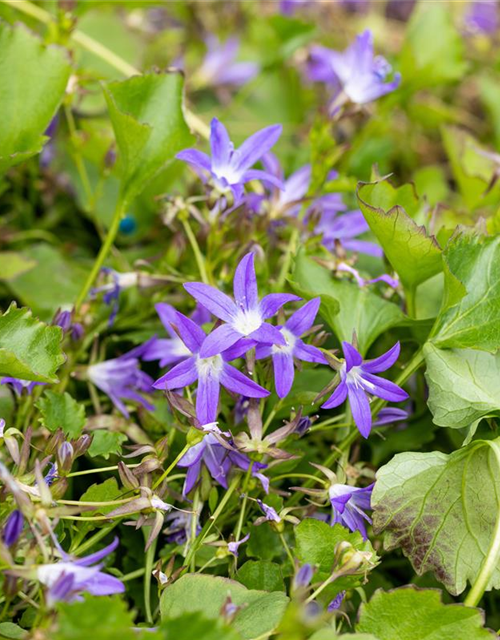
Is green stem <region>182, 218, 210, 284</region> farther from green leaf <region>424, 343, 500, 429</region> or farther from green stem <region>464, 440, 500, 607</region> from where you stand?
green stem <region>464, 440, 500, 607</region>

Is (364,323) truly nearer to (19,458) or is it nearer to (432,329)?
(432,329)

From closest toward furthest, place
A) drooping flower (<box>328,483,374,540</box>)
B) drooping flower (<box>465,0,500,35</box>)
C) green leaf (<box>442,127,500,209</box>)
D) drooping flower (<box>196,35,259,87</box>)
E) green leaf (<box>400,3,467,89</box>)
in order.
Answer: drooping flower (<box>328,483,374,540</box>)
green leaf (<box>442,127,500,209</box>)
green leaf (<box>400,3,467,89</box>)
drooping flower (<box>196,35,259,87</box>)
drooping flower (<box>465,0,500,35</box>)

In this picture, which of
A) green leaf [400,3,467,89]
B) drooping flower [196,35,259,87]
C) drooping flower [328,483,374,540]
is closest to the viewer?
drooping flower [328,483,374,540]

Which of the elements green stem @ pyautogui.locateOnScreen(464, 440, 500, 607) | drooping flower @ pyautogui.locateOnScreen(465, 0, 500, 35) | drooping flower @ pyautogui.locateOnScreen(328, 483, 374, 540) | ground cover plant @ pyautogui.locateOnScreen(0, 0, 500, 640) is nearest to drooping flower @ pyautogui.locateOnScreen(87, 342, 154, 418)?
ground cover plant @ pyautogui.locateOnScreen(0, 0, 500, 640)

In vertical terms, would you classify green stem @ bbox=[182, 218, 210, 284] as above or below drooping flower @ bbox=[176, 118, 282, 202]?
below

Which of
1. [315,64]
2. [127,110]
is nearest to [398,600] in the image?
[127,110]

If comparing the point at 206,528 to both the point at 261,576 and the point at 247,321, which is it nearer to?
the point at 261,576
